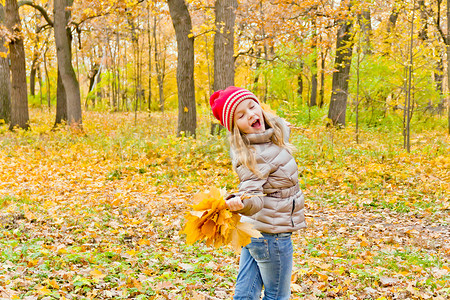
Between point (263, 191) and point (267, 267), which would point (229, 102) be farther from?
point (267, 267)

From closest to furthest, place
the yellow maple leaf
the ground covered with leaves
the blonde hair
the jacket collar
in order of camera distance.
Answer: the blonde hair → the jacket collar → the yellow maple leaf → the ground covered with leaves

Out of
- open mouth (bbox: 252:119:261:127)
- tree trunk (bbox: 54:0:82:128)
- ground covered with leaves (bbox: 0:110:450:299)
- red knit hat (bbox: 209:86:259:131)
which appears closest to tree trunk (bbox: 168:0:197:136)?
ground covered with leaves (bbox: 0:110:450:299)

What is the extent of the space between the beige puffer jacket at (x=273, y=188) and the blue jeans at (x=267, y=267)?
3.4 inches

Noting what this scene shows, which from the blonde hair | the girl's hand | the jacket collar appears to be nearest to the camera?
the girl's hand

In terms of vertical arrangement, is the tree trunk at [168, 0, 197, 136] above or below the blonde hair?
above

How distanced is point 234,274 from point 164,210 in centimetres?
234

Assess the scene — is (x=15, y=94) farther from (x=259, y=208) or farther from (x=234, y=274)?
(x=259, y=208)

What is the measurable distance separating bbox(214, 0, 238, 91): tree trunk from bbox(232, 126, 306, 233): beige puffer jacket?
7682 mm

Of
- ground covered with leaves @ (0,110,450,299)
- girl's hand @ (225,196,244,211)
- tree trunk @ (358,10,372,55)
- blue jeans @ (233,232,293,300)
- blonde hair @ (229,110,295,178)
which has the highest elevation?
tree trunk @ (358,10,372,55)

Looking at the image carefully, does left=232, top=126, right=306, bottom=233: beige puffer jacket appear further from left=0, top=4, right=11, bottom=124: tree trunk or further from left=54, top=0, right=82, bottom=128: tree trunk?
left=0, top=4, right=11, bottom=124: tree trunk

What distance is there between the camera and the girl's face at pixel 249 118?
2.26 meters

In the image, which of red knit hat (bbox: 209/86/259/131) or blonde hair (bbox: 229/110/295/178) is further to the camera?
red knit hat (bbox: 209/86/259/131)

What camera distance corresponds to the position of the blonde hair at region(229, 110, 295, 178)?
6.83ft

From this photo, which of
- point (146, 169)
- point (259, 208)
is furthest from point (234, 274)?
point (146, 169)
